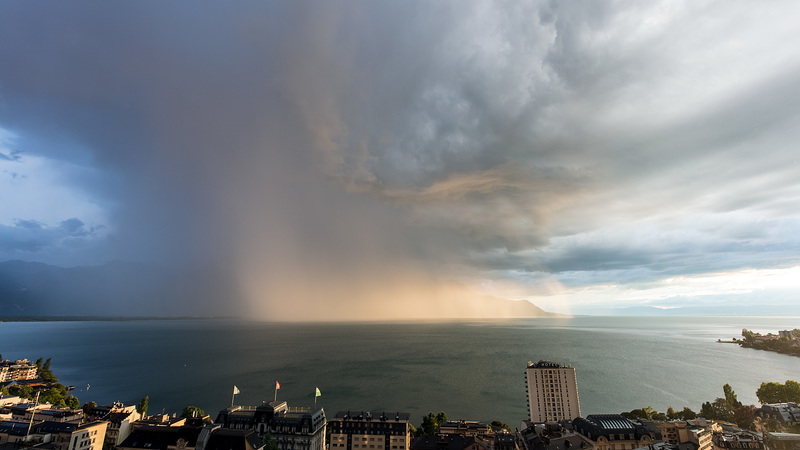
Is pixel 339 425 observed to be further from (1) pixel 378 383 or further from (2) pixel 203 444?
(1) pixel 378 383

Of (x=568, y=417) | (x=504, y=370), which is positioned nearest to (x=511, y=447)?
(x=568, y=417)

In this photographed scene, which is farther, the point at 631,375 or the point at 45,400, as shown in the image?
the point at 631,375

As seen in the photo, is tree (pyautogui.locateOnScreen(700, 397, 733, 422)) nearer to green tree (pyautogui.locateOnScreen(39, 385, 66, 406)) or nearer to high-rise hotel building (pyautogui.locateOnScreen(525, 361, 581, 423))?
high-rise hotel building (pyautogui.locateOnScreen(525, 361, 581, 423))

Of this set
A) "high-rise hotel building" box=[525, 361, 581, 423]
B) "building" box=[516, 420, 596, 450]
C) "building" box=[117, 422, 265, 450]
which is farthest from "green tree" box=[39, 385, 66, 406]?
"high-rise hotel building" box=[525, 361, 581, 423]

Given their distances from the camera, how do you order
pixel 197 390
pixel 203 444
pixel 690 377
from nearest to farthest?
1. pixel 203 444
2. pixel 197 390
3. pixel 690 377

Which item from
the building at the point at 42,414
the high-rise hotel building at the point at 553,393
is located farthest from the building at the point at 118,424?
the high-rise hotel building at the point at 553,393

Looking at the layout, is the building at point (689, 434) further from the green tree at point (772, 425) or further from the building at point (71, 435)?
the building at point (71, 435)

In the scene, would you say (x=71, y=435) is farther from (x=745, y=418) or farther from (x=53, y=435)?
(x=745, y=418)
